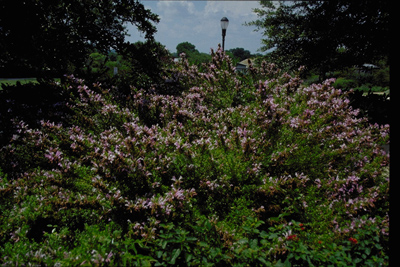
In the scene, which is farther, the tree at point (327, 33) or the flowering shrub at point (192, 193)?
the tree at point (327, 33)

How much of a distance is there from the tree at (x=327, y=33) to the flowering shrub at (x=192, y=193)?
15.9 ft

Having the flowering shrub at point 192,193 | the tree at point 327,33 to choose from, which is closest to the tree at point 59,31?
the flowering shrub at point 192,193

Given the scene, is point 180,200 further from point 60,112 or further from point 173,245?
point 60,112

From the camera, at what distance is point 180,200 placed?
244cm

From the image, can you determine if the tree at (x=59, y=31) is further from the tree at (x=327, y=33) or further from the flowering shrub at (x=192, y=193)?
the tree at (x=327, y=33)

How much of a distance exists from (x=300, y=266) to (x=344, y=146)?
208cm

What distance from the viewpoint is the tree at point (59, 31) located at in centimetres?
515

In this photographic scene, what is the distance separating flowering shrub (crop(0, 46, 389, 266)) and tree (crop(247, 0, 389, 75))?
4.85 meters

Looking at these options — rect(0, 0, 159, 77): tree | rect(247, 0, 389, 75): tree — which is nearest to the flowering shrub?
rect(0, 0, 159, 77): tree

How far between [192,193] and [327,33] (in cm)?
796

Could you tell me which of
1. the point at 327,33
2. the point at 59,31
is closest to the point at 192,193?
the point at 59,31

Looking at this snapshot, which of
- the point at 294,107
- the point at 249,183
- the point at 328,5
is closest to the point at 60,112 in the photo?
the point at 249,183

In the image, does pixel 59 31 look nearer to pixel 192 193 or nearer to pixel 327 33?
pixel 192 193

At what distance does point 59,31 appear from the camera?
18.6 feet
